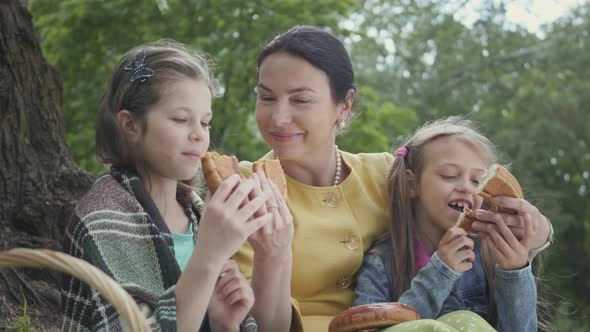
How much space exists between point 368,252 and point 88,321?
1.18 m

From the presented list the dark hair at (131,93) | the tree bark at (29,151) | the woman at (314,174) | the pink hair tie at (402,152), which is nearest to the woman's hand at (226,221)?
the dark hair at (131,93)

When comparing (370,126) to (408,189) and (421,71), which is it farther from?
(421,71)

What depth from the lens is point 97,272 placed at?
1.93m

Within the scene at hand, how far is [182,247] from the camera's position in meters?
2.75

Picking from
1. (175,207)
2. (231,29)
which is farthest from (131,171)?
(231,29)

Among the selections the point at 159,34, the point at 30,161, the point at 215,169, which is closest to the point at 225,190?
the point at 215,169

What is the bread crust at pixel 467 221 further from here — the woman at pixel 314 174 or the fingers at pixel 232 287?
the fingers at pixel 232 287

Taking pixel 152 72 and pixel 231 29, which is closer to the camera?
pixel 152 72

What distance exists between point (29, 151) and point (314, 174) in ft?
4.59

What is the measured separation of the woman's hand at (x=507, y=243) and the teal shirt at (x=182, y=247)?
1.06m

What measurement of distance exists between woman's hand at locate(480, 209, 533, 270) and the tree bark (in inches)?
78.0

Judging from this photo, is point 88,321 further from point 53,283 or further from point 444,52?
point 444,52

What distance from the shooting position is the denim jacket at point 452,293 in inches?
110

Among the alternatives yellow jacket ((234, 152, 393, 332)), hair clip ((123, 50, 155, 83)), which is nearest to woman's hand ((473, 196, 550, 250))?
yellow jacket ((234, 152, 393, 332))
